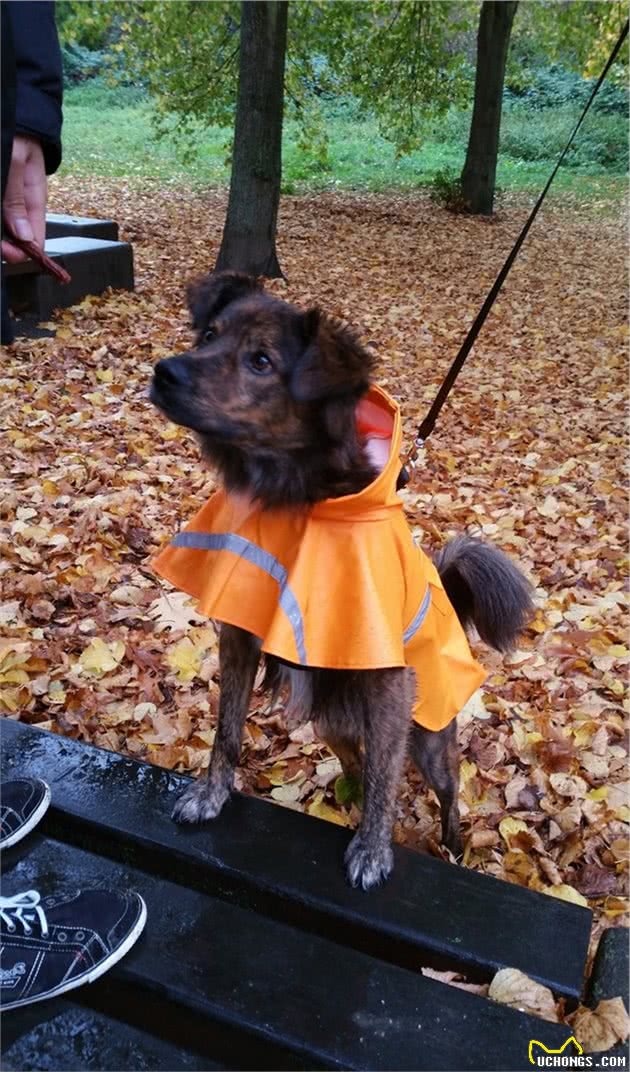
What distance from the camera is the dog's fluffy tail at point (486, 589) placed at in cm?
308

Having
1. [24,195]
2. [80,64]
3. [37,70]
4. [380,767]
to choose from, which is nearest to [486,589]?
[380,767]

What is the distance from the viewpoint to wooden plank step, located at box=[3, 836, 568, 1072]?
2.10 meters

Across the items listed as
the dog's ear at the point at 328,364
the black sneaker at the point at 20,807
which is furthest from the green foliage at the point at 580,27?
the black sneaker at the point at 20,807

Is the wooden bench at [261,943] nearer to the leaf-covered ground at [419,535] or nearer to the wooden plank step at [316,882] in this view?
the wooden plank step at [316,882]

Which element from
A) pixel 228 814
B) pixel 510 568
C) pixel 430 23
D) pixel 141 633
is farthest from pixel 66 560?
pixel 430 23

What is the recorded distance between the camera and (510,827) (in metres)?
3.32

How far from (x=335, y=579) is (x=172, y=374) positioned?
28.6 inches

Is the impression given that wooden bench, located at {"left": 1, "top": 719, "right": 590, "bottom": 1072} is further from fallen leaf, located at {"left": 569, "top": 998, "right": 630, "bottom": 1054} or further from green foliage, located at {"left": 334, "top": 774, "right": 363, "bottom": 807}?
green foliage, located at {"left": 334, "top": 774, "right": 363, "bottom": 807}

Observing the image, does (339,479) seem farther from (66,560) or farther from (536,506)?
(536,506)

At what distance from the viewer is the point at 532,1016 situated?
2211 mm

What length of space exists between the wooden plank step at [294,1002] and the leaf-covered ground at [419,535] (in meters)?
0.99

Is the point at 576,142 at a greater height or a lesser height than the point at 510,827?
greater

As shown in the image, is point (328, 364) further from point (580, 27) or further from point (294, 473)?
point (580, 27)

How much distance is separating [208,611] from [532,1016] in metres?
1.38
